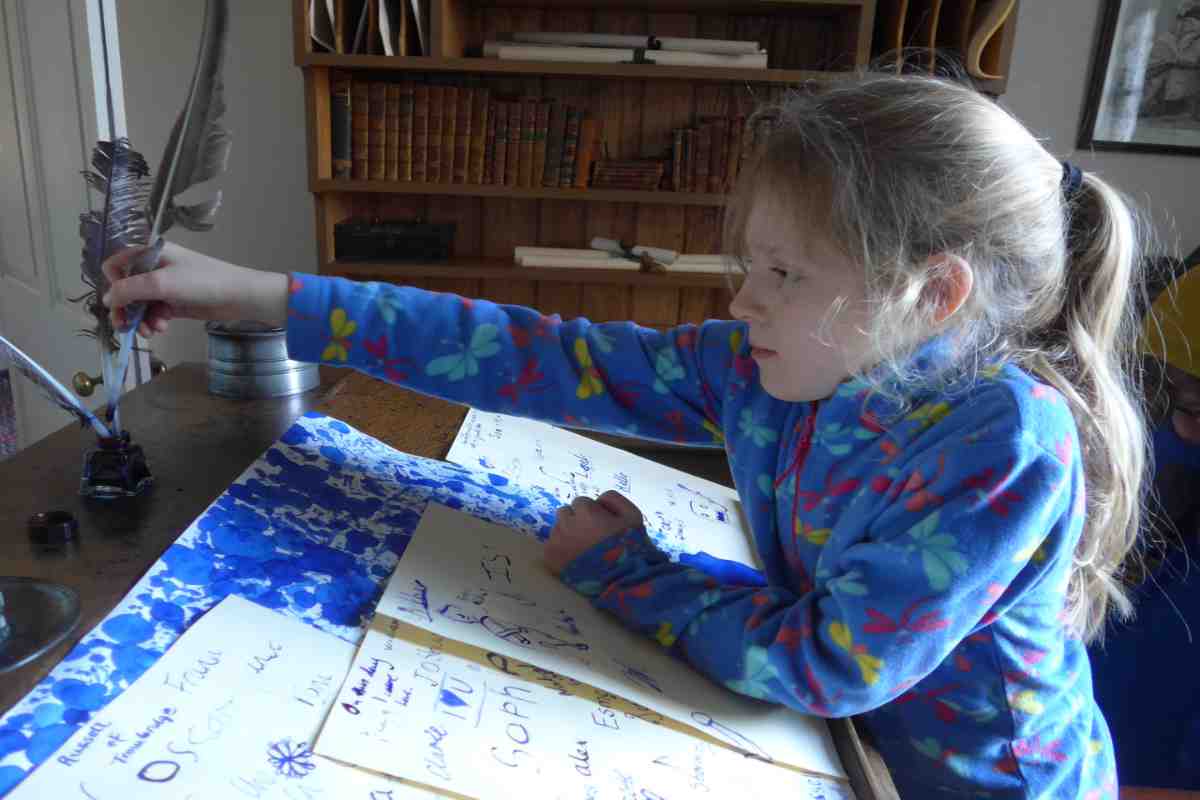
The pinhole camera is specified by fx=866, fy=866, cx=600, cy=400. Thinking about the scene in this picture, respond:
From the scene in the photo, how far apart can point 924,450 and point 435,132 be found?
1568 millimetres

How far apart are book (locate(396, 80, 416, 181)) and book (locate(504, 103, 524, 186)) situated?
21cm

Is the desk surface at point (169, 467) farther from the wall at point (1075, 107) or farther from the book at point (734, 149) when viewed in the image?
the wall at point (1075, 107)

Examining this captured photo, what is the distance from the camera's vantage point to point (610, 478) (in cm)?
100

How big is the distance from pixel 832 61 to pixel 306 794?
6.58 feet

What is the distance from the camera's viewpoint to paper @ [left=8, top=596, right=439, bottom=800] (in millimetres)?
425

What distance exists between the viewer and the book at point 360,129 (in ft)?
A: 6.25

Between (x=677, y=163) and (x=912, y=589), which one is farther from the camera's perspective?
(x=677, y=163)

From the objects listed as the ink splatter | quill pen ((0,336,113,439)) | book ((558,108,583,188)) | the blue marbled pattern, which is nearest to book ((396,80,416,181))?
book ((558,108,583,188))

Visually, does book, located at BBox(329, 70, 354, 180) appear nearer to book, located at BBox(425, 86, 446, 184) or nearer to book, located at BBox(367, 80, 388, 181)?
book, located at BBox(367, 80, 388, 181)

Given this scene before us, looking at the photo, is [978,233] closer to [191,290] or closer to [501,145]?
[191,290]

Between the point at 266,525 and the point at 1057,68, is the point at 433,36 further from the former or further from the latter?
the point at 1057,68

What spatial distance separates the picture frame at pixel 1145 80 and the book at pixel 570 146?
52.6 inches

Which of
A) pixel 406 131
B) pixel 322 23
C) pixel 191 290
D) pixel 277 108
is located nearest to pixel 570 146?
pixel 406 131

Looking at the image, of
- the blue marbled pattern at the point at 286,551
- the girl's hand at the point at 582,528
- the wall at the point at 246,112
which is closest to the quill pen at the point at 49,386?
the blue marbled pattern at the point at 286,551
